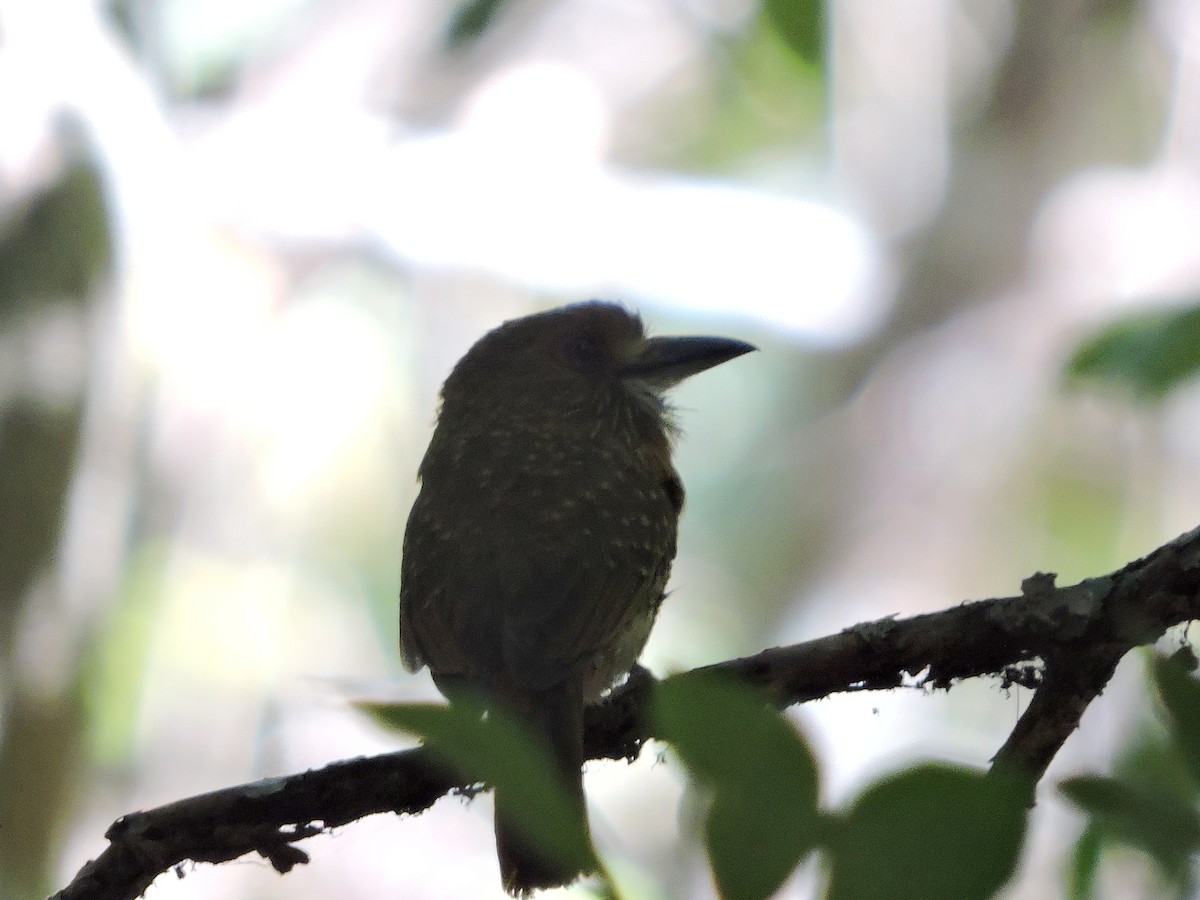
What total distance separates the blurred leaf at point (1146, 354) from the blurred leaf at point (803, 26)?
38 cm

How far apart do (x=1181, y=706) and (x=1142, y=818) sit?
0.05 m

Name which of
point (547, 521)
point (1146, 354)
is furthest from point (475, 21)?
point (547, 521)

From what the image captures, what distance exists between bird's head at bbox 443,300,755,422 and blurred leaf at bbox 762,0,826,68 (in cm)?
174

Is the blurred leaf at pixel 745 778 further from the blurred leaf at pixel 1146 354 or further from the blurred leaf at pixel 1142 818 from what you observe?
the blurred leaf at pixel 1146 354

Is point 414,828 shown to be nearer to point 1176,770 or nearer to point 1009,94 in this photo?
point 1009,94

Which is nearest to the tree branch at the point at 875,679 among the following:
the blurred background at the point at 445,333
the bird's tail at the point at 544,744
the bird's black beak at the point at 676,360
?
the bird's tail at the point at 544,744

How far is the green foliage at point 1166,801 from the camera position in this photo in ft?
1.69

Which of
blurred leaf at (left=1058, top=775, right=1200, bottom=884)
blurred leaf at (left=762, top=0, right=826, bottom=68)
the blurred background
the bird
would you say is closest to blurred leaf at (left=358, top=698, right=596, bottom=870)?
blurred leaf at (left=1058, top=775, right=1200, bottom=884)

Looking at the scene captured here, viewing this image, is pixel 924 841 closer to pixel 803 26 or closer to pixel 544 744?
pixel 803 26

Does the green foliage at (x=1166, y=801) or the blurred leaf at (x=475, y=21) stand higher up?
the blurred leaf at (x=475, y=21)

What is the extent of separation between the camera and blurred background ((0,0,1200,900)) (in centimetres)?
439

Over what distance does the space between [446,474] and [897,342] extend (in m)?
5.27

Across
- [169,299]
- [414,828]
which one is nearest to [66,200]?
[169,299]

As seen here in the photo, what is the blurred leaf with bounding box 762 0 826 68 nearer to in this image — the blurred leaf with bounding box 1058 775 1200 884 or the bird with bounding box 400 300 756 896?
the blurred leaf with bounding box 1058 775 1200 884
